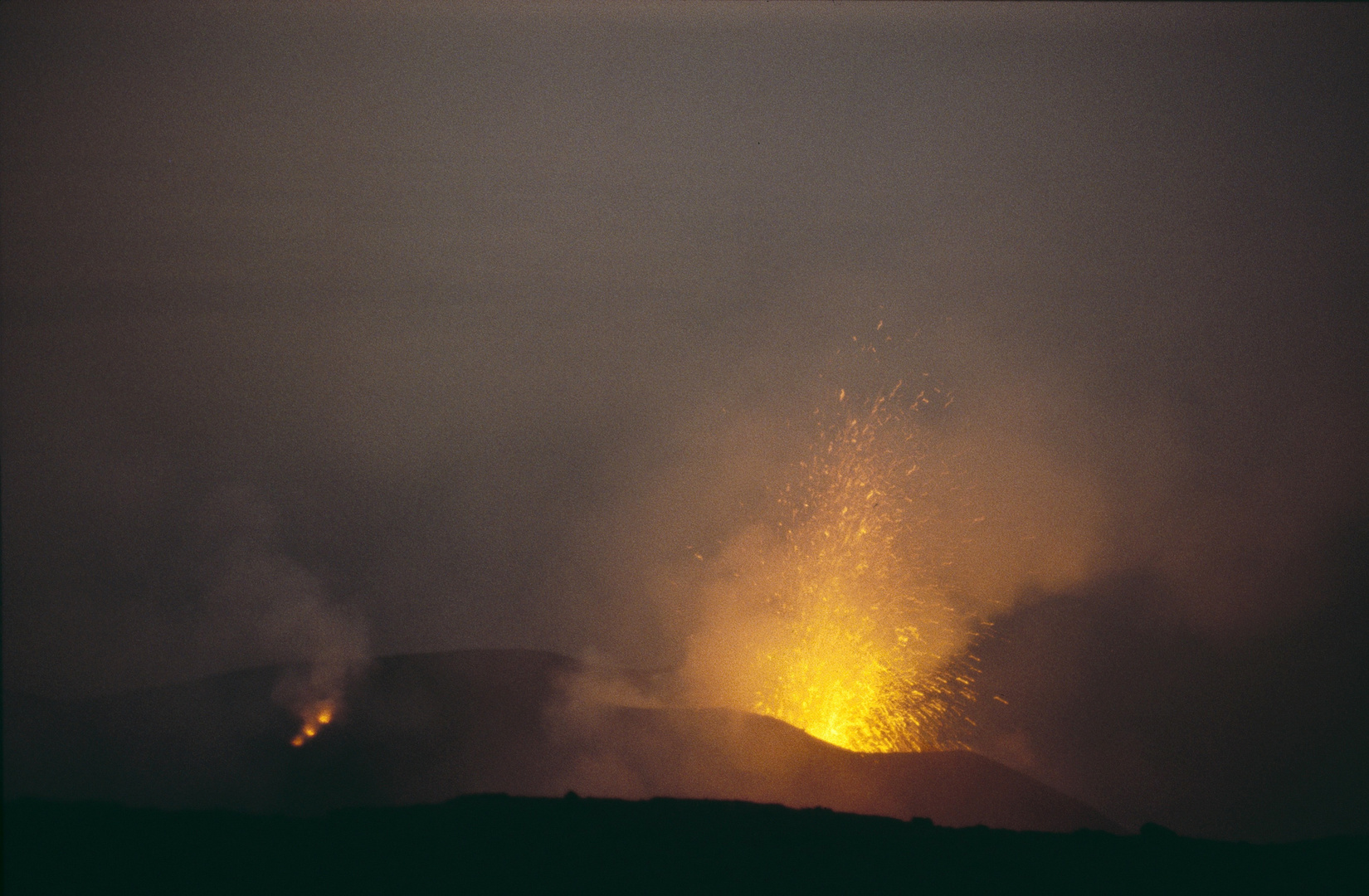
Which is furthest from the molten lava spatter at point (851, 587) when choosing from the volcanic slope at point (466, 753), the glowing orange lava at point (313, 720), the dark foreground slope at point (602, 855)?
the glowing orange lava at point (313, 720)

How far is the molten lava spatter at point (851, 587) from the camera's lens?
7.64m

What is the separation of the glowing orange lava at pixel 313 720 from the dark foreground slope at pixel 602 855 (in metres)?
1.04

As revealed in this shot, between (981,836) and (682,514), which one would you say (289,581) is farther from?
(981,836)

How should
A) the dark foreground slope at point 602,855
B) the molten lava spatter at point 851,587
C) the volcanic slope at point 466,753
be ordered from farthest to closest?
the molten lava spatter at point 851,587 < the volcanic slope at point 466,753 < the dark foreground slope at point 602,855

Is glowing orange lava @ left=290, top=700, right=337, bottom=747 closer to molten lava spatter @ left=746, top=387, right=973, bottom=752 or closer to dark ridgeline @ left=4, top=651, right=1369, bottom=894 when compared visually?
dark ridgeline @ left=4, top=651, right=1369, bottom=894

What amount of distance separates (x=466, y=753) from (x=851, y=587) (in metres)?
4.06

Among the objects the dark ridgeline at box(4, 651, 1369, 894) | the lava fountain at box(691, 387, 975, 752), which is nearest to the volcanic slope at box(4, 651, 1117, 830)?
the dark ridgeline at box(4, 651, 1369, 894)

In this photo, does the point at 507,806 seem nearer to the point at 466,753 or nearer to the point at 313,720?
the point at 466,753

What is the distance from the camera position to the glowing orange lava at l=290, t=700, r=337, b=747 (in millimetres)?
5746

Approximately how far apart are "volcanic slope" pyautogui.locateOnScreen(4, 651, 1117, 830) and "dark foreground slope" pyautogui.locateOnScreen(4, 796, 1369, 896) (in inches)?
22.8

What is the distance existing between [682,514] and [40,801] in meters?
5.22

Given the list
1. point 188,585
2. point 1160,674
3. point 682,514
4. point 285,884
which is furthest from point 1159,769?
point 188,585

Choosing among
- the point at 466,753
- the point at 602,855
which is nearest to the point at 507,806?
the point at 602,855

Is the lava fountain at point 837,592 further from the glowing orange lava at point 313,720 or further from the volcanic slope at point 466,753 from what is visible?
the glowing orange lava at point 313,720
